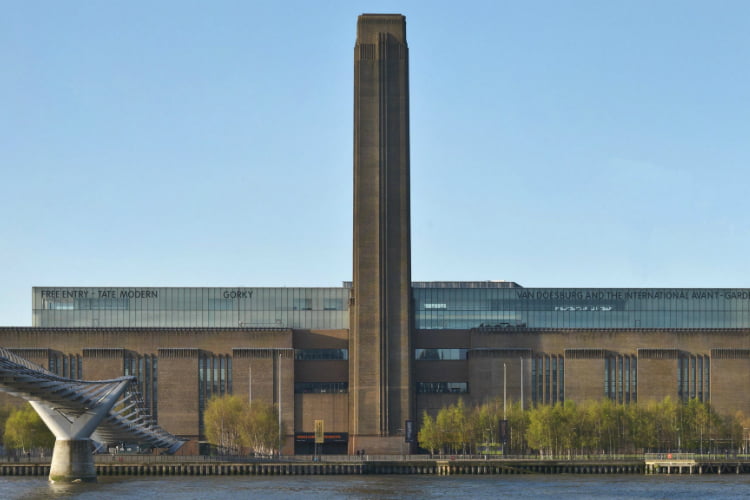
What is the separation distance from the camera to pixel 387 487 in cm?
12475

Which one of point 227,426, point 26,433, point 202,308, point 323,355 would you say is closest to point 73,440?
point 26,433

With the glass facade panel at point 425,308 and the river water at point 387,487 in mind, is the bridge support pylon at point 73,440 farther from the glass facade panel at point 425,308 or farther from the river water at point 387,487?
the glass facade panel at point 425,308

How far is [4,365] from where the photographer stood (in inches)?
4090

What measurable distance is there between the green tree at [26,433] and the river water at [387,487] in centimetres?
2126

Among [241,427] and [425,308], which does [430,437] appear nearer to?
[241,427]

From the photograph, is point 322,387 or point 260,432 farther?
point 322,387

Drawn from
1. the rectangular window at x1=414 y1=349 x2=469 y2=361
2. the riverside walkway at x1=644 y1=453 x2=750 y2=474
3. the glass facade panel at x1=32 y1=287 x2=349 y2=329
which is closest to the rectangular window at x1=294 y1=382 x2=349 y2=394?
the glass facade panel at x1=32 y1=287 x2=349 y2=329

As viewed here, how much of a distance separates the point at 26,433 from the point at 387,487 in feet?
175

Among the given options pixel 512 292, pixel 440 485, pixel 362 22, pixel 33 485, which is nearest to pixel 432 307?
pixel 512 292

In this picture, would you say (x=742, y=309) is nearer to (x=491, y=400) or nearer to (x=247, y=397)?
(x=491, y=400)

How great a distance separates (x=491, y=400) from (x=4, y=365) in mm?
85209

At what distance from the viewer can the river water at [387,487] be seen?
114625mm

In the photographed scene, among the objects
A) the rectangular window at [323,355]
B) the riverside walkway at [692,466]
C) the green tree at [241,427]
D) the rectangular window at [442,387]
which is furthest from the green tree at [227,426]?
the riverside walkway at [692,466]

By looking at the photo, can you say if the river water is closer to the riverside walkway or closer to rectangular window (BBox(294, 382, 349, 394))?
the riverside walkway
